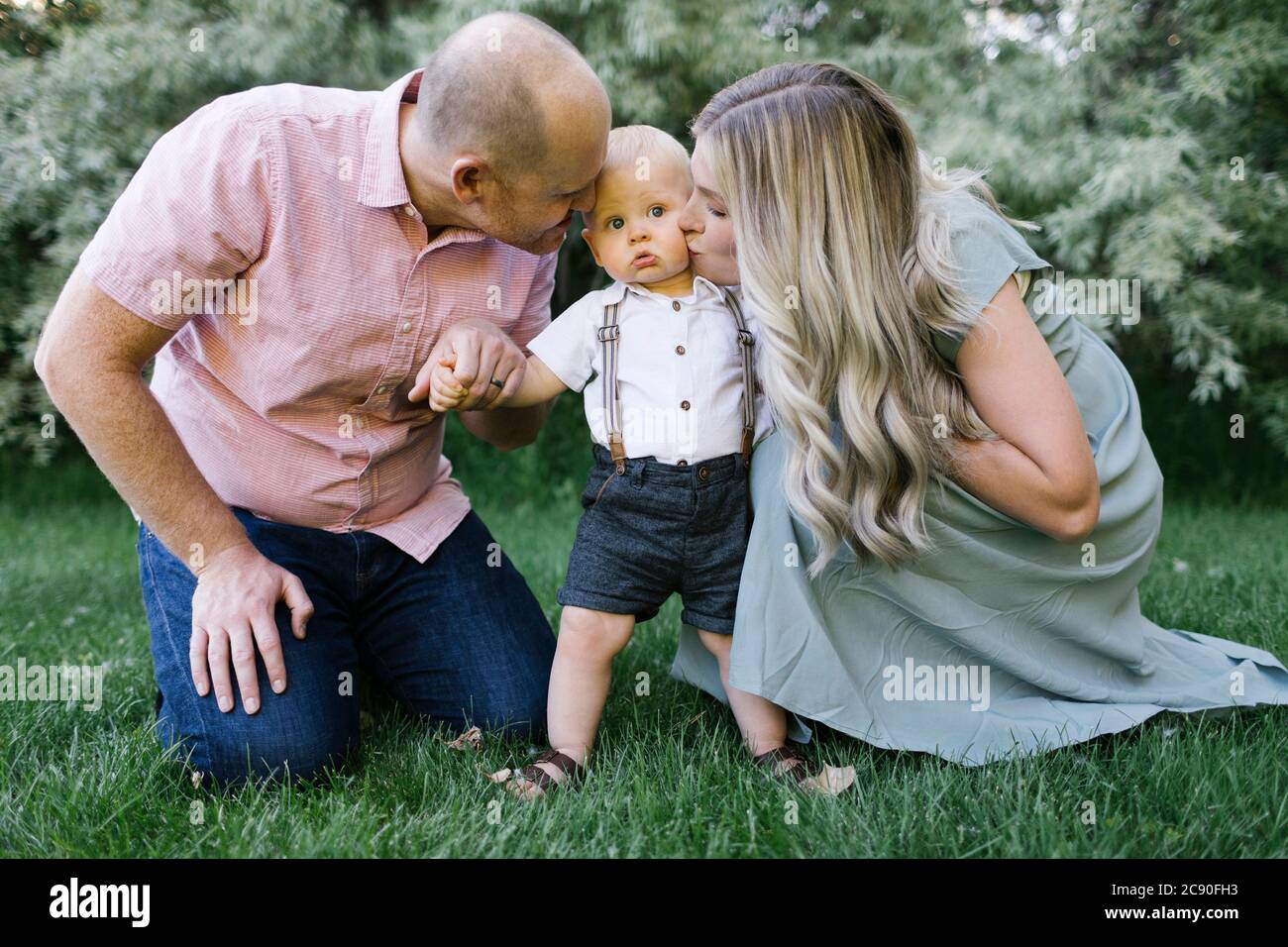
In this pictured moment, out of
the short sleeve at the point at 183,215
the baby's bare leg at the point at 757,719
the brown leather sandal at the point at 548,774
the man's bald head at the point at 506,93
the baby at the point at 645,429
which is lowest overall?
the brown leather sandal at the point at 548,774

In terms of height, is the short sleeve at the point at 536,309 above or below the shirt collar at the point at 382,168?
below

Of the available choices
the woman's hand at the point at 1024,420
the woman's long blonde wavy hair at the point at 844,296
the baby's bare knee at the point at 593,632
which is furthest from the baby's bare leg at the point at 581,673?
→ the woman's hand at the point at 1024,420

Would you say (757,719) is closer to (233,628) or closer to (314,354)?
(233,628)

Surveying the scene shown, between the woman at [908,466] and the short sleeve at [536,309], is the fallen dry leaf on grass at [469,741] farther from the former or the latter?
the short sleeve at [536,309]

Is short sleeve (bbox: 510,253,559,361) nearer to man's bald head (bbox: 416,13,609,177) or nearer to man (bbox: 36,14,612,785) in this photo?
man (bbox: 36,14,612,785)

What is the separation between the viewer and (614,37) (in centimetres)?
623

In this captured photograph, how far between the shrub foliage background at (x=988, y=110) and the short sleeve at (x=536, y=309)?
12.0 feet

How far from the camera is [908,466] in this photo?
224cm

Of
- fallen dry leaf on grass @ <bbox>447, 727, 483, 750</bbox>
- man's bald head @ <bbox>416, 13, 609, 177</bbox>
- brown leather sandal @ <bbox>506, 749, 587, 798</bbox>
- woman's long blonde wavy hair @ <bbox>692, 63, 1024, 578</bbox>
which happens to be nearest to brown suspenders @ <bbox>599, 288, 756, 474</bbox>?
woman's long blonde wavy hair @ <bbox>692, 63, 1024, 578</bbox>

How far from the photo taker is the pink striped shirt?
2207 mm

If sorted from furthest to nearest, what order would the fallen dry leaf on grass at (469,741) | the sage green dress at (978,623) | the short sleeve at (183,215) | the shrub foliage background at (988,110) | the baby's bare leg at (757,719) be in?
1. the shrub foliage background at (988,110)
2. the fallen dry leaf on grass at (469,741)
3. the baby's bare leg at (757,719)
4. the sage green dress at (978,623)
5. the short sleeve at (183,215)

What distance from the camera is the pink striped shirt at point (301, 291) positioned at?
7.24ft

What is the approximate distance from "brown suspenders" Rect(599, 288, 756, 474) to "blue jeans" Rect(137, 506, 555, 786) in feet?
2.19

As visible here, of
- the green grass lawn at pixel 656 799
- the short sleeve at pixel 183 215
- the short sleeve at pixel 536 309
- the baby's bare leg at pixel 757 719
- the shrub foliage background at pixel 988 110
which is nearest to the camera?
the green grass lawn at pixel 656 799
